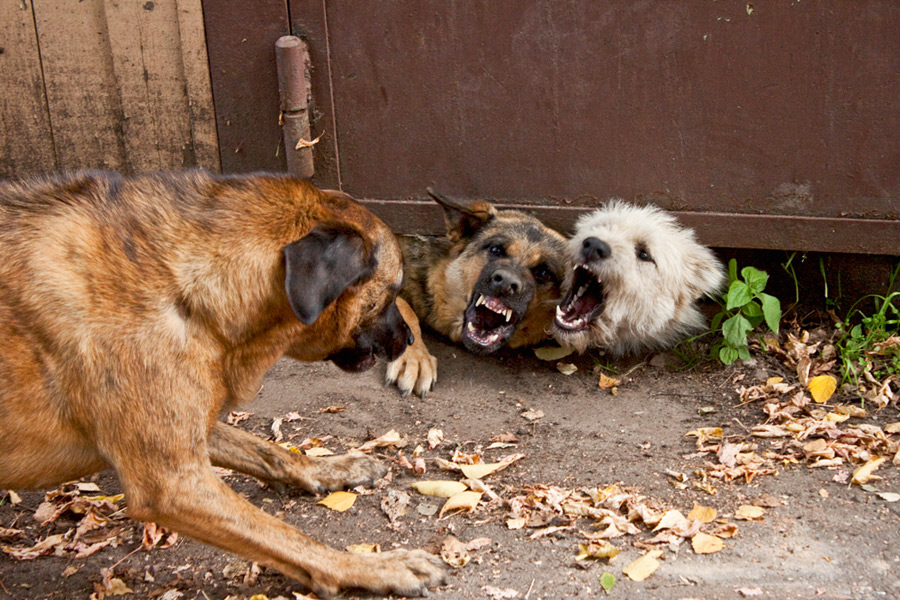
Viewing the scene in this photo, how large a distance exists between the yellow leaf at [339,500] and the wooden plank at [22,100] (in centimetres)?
A: 279

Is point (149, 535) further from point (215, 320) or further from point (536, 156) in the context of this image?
point (536, 156)

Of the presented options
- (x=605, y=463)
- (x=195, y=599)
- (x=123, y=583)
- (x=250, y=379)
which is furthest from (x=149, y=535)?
(x=605, y=463)

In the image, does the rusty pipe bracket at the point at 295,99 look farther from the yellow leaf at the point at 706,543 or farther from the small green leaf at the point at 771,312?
the yellow leaf at the point at 706,543

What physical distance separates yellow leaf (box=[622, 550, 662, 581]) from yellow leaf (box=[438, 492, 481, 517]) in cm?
73

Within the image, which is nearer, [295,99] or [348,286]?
[348,286]

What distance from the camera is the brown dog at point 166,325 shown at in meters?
2.71

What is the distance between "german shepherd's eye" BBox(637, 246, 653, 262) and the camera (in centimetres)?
475

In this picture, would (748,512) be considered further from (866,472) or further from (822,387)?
(822,387)

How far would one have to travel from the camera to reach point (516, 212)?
5.07m

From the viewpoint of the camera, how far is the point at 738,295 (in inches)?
184

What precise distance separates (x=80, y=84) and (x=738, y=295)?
401 centimetres

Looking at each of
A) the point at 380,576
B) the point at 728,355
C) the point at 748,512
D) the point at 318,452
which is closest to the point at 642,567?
the point at 748,512

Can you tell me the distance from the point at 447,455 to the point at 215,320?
5.26ft

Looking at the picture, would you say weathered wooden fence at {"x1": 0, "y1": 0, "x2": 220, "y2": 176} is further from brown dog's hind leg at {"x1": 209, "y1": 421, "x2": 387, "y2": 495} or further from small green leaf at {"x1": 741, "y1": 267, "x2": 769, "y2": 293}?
small green leaf at {"x1": 741, "y1": 267, "x2": 769, "y2": 293}
